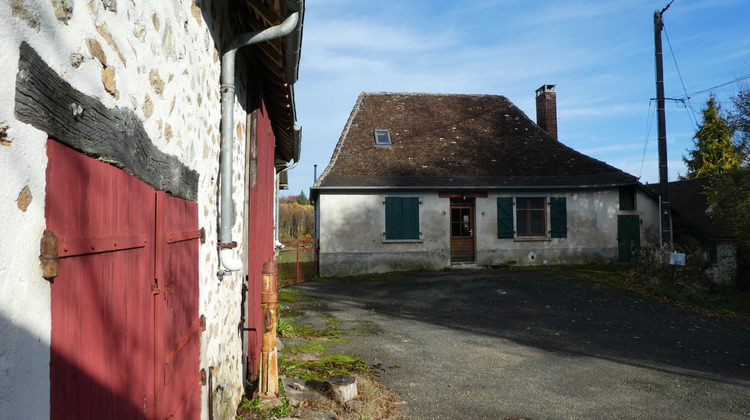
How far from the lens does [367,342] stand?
7.00 meters

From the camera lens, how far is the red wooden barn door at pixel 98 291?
45.4 inches

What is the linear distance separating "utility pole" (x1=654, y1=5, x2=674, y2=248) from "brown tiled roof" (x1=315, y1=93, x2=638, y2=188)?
8.62 feet

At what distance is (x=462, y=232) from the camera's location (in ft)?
53.6

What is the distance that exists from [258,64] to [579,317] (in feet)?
24.1

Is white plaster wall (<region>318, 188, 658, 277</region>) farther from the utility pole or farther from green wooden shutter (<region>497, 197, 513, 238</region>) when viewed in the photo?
the utility pole

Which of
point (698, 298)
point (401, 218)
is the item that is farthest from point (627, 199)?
point (401, 218)

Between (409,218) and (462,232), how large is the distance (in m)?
2.22

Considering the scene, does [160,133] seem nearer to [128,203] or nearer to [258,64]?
[128,203]

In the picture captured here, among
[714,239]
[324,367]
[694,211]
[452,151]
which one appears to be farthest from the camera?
[694,211]

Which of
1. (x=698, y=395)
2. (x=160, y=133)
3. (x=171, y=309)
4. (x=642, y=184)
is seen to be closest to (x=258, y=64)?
(x=160, y=133)

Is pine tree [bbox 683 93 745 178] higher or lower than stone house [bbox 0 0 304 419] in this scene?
higher

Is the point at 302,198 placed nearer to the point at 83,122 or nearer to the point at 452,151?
the point at 452,151

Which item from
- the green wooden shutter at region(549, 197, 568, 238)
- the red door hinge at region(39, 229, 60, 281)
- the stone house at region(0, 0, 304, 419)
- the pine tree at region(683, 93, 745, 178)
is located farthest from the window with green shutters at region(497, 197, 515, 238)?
the pine tree at region(683, 93, 745, 178)

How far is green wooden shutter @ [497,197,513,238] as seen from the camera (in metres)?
15.8
